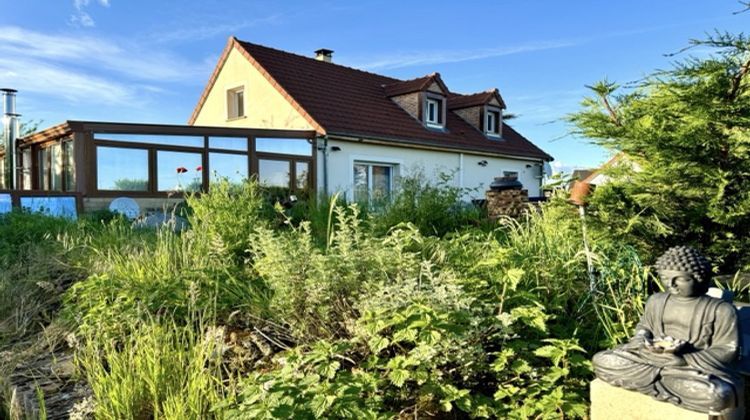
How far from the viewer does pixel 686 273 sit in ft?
5.98

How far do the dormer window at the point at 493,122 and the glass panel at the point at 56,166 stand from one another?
14.5 meters

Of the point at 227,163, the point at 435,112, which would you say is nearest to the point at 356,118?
the point at 435,112

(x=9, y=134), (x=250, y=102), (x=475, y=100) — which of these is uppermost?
(x=475, y=100)

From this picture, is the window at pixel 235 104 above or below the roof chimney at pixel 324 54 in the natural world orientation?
below

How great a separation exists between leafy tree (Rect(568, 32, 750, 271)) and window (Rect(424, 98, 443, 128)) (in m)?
14.2

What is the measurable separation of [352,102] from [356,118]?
3.69 feet

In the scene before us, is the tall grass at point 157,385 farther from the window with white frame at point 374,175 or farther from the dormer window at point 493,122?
the dormer window at point 493,122

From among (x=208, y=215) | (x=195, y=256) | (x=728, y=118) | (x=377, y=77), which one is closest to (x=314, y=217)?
(x=208, y=215)

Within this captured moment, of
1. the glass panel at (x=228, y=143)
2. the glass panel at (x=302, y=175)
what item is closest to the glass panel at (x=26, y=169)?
the glass panel at (x=228, y=143)

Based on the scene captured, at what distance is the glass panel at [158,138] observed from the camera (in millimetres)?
11789

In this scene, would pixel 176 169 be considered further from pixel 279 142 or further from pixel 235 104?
pixel 235 104

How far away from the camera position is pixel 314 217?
22.4ft

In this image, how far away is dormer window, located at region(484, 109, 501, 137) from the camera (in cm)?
1978

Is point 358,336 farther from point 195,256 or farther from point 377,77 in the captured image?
point 377,77
